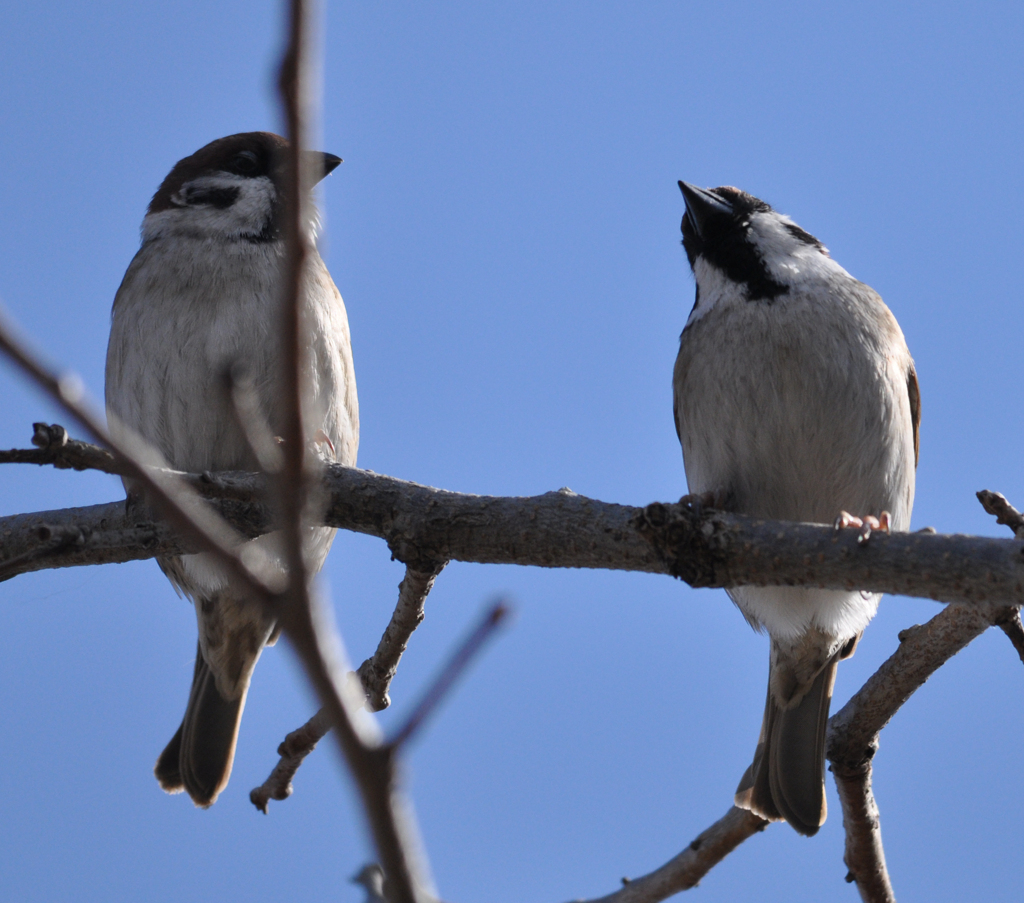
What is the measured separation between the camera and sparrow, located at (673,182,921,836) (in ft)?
12.3

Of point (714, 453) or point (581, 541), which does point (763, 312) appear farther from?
point (581, 541)

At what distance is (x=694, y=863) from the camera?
138 inches

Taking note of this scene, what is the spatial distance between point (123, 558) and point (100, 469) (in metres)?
0.51

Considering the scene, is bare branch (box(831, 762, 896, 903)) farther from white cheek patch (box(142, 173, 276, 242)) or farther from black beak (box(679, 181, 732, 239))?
white cheek patch (box(142, 173, 276, 242))

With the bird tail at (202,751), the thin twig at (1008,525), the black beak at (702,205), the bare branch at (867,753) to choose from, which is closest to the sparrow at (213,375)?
the bird tail at (202,751)

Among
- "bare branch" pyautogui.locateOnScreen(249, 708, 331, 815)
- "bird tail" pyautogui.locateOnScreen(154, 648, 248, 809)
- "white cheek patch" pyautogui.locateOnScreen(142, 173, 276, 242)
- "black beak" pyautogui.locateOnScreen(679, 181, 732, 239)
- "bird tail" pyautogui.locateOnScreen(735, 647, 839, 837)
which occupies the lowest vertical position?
"bird tail" pyautogui.locateOnScreen(735, 647, 839, 837)

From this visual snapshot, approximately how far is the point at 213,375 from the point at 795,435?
2.14 meters

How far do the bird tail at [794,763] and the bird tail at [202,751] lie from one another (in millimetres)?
2069

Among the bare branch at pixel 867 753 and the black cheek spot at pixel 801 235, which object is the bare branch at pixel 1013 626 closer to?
the bare branch at pixel 867 753

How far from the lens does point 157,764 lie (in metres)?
4.43

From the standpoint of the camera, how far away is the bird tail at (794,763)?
3807 millimetres

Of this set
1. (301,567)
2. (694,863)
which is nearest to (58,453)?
(301,567)

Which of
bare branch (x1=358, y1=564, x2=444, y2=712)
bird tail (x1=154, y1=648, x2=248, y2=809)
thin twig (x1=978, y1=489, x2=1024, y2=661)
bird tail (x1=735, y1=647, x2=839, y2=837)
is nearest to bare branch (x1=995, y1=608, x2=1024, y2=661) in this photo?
thin twig (x1=978, y1=489, x2=1024, y2=661)

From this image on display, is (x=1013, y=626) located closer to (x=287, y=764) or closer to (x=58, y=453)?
(x=287, y=764)
